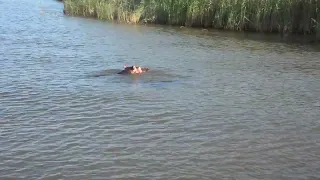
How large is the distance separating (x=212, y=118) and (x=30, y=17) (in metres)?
23.9

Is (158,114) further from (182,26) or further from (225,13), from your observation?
(182,26)

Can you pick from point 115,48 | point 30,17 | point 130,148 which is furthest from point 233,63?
point 30,17

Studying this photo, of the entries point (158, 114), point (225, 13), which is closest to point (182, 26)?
point (225, 13)

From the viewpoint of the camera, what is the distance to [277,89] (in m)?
13.0

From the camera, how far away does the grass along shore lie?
25125 mm

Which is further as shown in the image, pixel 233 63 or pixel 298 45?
pixel 298 45

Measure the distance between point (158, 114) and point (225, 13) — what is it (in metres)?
18.1

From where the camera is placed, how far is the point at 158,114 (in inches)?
398

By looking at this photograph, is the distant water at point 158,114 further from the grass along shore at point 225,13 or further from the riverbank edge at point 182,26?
the grass along shore at point 225,13

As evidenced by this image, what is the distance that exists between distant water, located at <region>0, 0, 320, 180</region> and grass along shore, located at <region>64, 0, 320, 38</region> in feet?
19.6

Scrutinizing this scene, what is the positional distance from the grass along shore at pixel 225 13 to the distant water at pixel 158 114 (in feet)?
19.6

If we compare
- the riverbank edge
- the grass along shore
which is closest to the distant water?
the riverbank edge

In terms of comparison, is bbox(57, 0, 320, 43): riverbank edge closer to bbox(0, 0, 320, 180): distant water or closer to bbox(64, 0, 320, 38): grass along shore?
bbox(64, 0, 320, 38): grass along shore

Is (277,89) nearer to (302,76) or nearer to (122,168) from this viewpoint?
(302,76)
